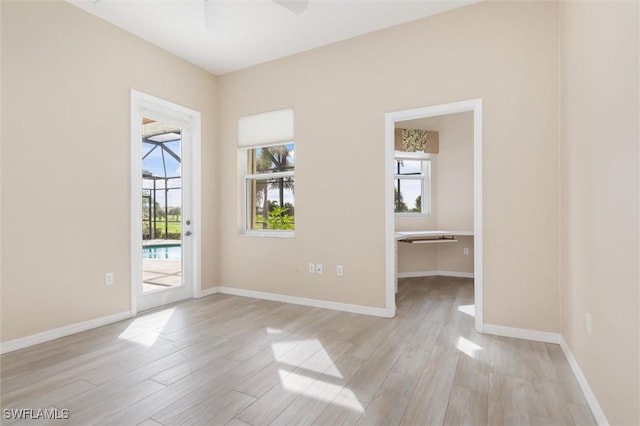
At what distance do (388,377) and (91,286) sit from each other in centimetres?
295

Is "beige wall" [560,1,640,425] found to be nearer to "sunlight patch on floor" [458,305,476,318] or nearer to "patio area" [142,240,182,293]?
"sunlight patch on floor" [458,305,476,318]

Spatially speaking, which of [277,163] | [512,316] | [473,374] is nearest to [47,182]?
[277,163]

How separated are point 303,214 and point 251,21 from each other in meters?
2.20

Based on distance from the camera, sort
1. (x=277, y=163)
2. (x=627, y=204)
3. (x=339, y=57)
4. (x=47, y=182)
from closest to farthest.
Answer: (x=627, y=204) → (x=47, y=182) → (x=339, y=57) → (x=277, y=163)

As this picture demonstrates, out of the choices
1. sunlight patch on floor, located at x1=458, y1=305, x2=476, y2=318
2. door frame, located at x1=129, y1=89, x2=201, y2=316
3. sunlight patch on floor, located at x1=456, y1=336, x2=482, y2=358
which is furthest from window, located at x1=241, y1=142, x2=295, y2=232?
sunlight patch on floor, located at x1=456, y1=336, x2=482, y2=358

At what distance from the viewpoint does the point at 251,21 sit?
134 inches

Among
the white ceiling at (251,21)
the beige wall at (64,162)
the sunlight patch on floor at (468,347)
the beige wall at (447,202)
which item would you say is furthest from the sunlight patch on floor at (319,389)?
the beige wall at (447,202)

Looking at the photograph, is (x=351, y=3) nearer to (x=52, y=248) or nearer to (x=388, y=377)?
(x=388, y=377)

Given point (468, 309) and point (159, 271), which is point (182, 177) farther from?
point (468, 309)

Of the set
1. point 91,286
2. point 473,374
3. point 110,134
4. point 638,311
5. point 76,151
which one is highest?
point 110,134

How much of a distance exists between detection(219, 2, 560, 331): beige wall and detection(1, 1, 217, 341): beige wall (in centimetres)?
146

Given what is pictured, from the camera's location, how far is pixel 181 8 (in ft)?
10.4

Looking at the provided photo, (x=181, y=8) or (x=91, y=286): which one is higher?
(x=181, y=8)

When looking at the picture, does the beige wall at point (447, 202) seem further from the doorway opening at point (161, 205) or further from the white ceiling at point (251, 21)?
the doorway opening at point (161, 205)
